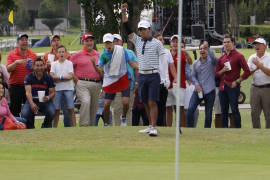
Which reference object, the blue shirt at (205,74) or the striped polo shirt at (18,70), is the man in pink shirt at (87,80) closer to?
the striped polo shirt at (18,70)

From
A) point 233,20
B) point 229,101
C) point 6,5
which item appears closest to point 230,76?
point 229,101

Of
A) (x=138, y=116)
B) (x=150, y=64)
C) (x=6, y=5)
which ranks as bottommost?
(x=138, y=116)

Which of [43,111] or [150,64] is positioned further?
[43,111]

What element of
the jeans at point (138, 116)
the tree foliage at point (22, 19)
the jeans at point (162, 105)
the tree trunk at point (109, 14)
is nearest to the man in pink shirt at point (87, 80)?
the jeans at point (138, 116)

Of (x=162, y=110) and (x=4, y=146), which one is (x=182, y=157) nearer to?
(x=4, y=146)

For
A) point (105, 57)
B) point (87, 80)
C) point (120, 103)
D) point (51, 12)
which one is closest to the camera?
point (105, 57)

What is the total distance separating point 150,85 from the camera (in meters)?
15.0

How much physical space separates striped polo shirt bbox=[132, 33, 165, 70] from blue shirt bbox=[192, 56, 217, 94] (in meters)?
2.59

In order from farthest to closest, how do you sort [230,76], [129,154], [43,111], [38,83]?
1. [230,76]
2. [43,111]
3. [38,83]
4. [129,154]

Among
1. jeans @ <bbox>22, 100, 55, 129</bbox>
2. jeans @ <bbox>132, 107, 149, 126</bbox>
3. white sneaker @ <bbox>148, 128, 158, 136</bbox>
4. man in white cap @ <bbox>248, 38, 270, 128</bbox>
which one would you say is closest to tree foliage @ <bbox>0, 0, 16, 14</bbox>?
jeans @ <bbox>132, 107, 149, 126</bbox>

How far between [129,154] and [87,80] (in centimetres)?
483

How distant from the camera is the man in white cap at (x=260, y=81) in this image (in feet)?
57.7

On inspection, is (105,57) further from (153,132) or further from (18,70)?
(153,132)

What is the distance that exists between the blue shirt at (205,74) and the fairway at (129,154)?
1.45 m
